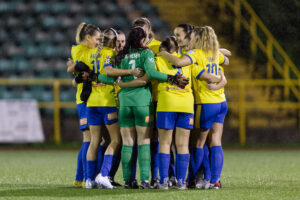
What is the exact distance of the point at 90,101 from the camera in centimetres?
774

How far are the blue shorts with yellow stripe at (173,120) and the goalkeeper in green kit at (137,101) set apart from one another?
0.14 m

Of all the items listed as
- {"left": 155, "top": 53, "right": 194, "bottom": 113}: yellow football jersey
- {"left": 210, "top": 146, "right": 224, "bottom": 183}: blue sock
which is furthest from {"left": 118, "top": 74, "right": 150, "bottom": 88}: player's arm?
{"left": 210, "top": 146, "right": 224, "bottom": 183}: blue sock

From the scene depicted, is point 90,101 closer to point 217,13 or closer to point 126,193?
point 126,193

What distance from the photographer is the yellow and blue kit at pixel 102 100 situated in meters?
7.68

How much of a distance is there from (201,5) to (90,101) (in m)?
12.0

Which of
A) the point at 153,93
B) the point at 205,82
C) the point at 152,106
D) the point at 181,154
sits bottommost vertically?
the point at 181,154

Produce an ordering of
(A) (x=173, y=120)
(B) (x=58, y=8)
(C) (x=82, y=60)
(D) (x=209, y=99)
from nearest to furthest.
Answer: (A) (x=173, y=120)
(D) (x=209, y=99)
(C) (x=82, y=60)
(B) (x=58, y=8)

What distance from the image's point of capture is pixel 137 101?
24.3ft

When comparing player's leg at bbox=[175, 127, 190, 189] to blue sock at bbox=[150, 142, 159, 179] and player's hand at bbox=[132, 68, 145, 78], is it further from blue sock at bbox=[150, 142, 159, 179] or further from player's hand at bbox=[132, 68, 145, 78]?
player's hand at bbox=[132, 68, 145, 78]

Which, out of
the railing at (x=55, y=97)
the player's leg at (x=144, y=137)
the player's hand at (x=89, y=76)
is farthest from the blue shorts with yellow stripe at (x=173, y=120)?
the railing at (x=55, y=97)

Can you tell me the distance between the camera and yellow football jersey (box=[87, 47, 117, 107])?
768cm

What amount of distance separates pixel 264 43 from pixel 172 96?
10.6 meters

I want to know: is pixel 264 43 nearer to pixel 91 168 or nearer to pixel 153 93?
pixel 153 93

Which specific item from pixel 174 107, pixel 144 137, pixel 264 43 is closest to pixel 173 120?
pixel 174 107
